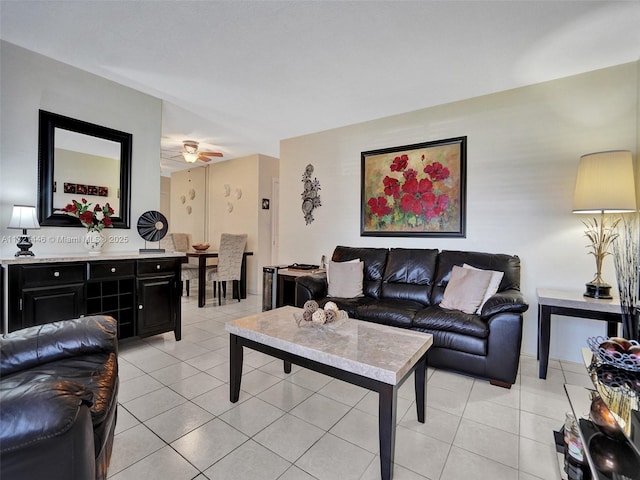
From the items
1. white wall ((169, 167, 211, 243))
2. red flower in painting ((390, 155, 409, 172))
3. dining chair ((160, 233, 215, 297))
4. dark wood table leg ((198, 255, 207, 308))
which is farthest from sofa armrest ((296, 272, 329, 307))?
white wall ((169, 167, 211, 243))

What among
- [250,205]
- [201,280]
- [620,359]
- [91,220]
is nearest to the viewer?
[620,359]

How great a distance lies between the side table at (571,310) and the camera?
2174 millimetres

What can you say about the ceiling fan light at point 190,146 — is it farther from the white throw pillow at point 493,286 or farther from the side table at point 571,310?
the side table at point 571,310

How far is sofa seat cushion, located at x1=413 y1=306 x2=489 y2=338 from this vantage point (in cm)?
227

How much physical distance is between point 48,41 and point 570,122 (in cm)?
441

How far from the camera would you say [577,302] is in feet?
7.41

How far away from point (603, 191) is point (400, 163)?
1836mm

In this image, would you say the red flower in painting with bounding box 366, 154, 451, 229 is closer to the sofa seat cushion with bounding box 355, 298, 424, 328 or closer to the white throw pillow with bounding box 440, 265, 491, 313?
the white throw pillow with bounding box 440, 265, 491, 313

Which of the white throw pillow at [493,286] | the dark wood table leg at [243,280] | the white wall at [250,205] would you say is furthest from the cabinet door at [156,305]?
the white throw pillow at [493,286]

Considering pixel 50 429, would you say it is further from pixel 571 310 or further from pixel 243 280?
pixel 243 280

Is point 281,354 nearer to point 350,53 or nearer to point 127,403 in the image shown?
point 127,403

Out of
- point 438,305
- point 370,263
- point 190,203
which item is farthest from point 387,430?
point 190,203

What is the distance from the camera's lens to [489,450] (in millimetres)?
1564

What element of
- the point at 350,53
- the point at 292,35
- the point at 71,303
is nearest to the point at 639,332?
the point at 350,53
